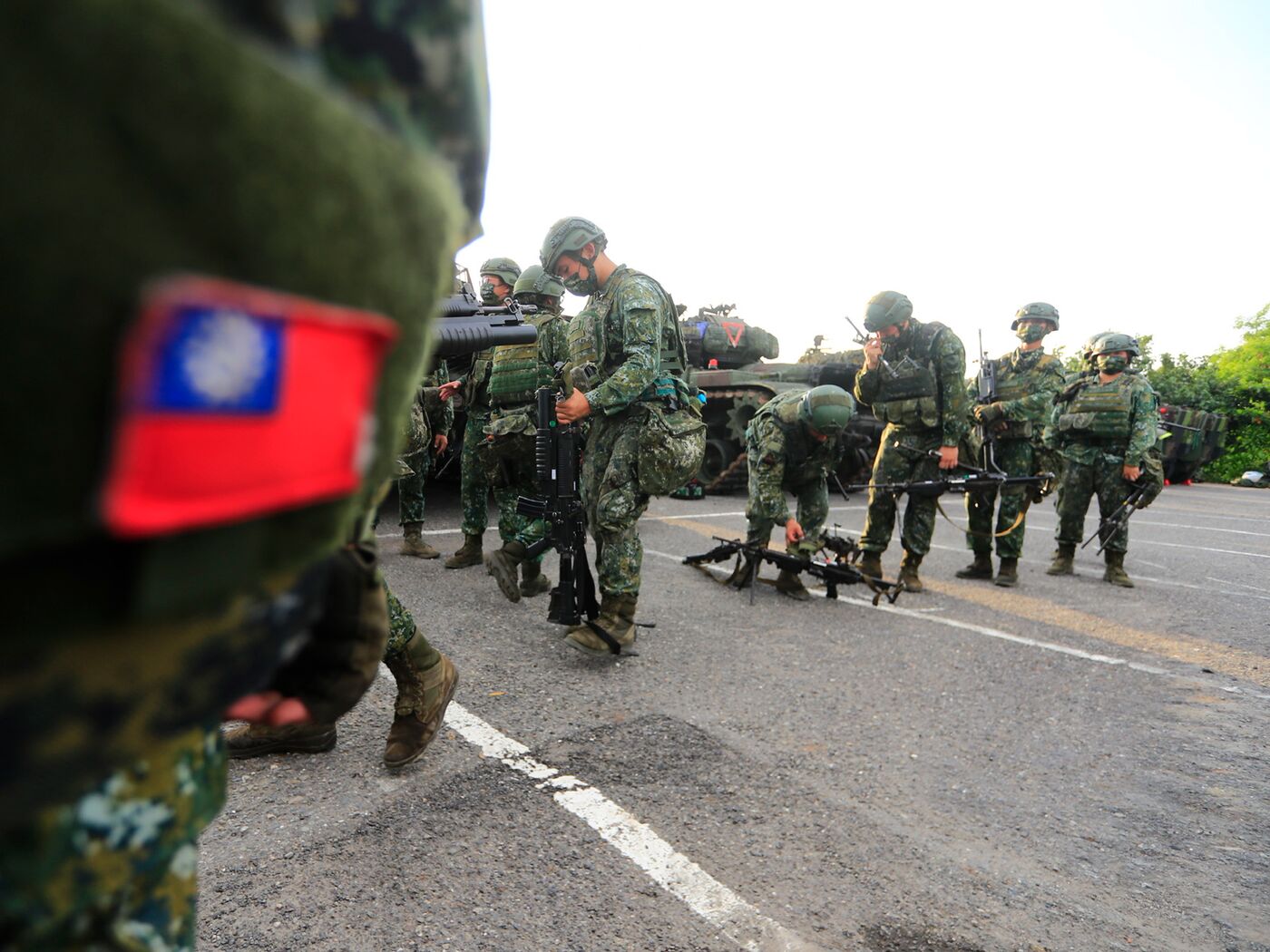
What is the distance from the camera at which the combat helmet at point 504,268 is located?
6648 millimetres

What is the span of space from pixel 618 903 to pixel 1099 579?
19.7ft

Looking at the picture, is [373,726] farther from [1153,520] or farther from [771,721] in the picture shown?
[1153,520]

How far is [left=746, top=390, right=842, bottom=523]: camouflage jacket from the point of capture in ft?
18.4

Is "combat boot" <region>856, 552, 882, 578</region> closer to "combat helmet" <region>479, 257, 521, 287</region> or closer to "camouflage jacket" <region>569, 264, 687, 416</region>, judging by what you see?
"camouflage jacket" <region>569, 264, 687, 416</region>

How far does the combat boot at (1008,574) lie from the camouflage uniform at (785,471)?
1531mm

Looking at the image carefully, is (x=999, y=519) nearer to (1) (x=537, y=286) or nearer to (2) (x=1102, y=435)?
(2) (x=1102, y=435)

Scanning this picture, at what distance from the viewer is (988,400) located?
715 cm

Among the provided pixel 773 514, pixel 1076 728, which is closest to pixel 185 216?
pixel 1076 728

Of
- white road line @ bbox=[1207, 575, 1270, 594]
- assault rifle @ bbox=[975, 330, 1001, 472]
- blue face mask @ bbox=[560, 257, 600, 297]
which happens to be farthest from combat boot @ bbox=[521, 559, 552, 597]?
white road line @ bbox=[1207, 575, 1270, 594]

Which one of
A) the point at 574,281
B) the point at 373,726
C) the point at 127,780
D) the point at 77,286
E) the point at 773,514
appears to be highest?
the point at 574,281

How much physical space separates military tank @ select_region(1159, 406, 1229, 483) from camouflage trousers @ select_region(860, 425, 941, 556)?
46.6 feet

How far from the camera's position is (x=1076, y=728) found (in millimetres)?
3303

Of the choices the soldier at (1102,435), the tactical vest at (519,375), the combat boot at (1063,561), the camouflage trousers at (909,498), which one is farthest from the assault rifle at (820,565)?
the soldier at (1102,435)

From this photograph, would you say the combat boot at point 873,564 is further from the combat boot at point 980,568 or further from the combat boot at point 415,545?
the combat boot at point 415,545
